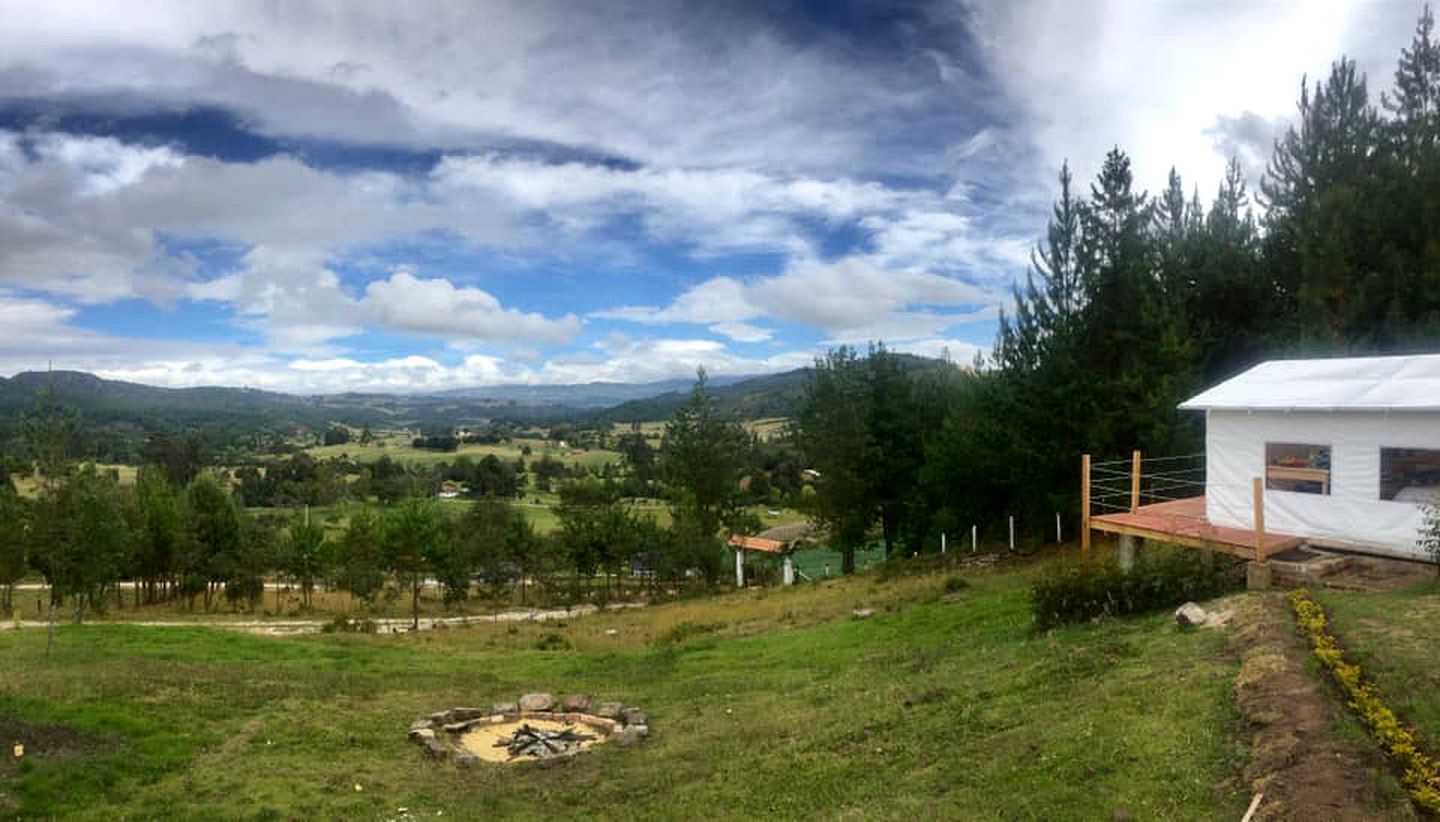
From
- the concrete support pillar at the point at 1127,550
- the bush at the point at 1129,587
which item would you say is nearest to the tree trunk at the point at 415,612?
the bush at the point at 1129,587

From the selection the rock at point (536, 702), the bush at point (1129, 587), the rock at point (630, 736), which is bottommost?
the rock at point (536, 702)

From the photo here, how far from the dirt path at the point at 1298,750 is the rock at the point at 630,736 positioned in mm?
7993

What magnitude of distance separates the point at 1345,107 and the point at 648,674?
24088 millimetres

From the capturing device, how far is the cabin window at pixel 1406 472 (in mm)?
13016

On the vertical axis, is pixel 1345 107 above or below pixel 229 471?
above

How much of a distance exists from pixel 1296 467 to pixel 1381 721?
10.1 meters

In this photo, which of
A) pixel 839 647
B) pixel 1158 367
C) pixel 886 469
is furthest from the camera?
pixel 886 469

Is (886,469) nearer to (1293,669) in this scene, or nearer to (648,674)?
(648,674)

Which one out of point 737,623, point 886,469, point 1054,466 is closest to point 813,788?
point 737,623

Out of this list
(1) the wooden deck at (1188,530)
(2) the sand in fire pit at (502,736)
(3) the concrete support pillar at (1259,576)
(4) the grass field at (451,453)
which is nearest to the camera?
(2) the sand in fire pit at (502,736)

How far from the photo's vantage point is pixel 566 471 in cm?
11250

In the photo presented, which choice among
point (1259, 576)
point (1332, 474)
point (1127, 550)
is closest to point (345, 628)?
point (1127, 550)

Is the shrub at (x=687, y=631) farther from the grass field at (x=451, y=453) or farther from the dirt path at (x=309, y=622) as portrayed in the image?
the grass field at (x=451, y=453)

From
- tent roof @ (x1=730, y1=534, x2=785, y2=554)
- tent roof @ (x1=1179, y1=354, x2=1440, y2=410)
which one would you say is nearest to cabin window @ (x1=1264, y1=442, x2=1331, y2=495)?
tent roof @ (x1=1179, y1=354, x2=1440, y2=410)
